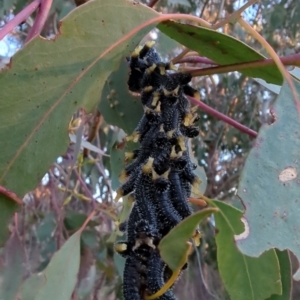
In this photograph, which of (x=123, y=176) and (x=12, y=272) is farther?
(x=12, y=272)

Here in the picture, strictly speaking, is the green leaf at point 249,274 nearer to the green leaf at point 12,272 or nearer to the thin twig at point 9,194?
the thin twig at point 9,194

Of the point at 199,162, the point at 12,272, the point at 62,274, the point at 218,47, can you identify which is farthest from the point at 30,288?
the point at 199,162

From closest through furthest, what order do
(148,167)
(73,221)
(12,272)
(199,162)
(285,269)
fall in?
(148,167)
(285,269)
(12,272)
(73,221)
(199,162)

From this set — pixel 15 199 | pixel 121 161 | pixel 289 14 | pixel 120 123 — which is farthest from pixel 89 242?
pixel 289 14

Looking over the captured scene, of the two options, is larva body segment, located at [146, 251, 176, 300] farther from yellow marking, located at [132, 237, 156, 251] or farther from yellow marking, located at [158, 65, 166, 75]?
yellow marking, located at [158, 65, 166, 75]

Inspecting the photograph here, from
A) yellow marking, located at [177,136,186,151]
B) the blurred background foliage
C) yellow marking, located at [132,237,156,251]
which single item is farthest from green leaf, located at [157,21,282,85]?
the blurred background foliage

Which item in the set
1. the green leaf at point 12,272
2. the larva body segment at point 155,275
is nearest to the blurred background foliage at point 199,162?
the green leaf at point 12,272

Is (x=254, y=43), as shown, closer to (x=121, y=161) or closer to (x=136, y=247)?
(x=121, y=161)

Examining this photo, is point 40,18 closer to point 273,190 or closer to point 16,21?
point 16,21
